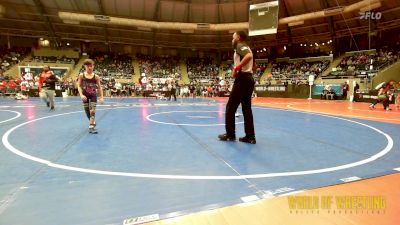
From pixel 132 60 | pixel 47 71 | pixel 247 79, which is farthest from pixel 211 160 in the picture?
pixel 132 60

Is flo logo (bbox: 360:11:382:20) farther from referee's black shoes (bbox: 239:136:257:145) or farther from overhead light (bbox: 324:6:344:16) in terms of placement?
referee's black shoes (bbox: 239:136:257:145)

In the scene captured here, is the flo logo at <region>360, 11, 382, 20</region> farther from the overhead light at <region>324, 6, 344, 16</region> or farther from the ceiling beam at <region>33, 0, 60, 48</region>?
the ceiling beam at <region>33, 0, 60, 48</region>

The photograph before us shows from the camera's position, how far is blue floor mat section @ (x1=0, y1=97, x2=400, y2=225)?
2320 millimetres

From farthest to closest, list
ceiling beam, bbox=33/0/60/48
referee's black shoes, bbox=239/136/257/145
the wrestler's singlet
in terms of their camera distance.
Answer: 1. ceiling beam, bbox=33/0/60/48
2. the wrestler's singlet
3. referee's black shoes, bbox=239/136/257/145

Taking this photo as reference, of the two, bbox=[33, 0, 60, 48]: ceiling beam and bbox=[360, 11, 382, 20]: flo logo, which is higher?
bbox=[33, 0, 60, 48]: ceiling beam

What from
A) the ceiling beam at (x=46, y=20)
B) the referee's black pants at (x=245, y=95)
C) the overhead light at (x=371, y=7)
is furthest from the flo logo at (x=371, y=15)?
the ceiling beam at (x=46, y=20)

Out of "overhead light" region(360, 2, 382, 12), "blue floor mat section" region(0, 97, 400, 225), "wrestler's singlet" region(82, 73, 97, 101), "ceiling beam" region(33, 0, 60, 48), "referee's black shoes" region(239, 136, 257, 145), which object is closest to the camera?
"blue floor mat section" region(0, 97, 400, 225)

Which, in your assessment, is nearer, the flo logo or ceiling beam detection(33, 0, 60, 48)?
the flo logo

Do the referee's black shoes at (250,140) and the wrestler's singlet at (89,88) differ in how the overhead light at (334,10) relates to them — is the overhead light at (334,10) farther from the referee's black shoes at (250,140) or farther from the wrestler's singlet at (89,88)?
the wrestler's singlet at (89,88)

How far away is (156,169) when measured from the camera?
3.33m

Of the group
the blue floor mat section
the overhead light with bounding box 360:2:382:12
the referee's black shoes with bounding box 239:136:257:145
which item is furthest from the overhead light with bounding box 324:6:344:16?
the referee's black shoes with bounding box 239:136:257:145

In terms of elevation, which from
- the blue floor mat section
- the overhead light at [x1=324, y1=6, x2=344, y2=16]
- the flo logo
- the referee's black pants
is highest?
the overhead light at [x1=324, y1=6, x2=344, y2=16]

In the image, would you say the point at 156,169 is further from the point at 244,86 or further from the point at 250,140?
the point at 244,86

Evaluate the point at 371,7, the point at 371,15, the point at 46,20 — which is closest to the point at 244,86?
the point at 371,7
